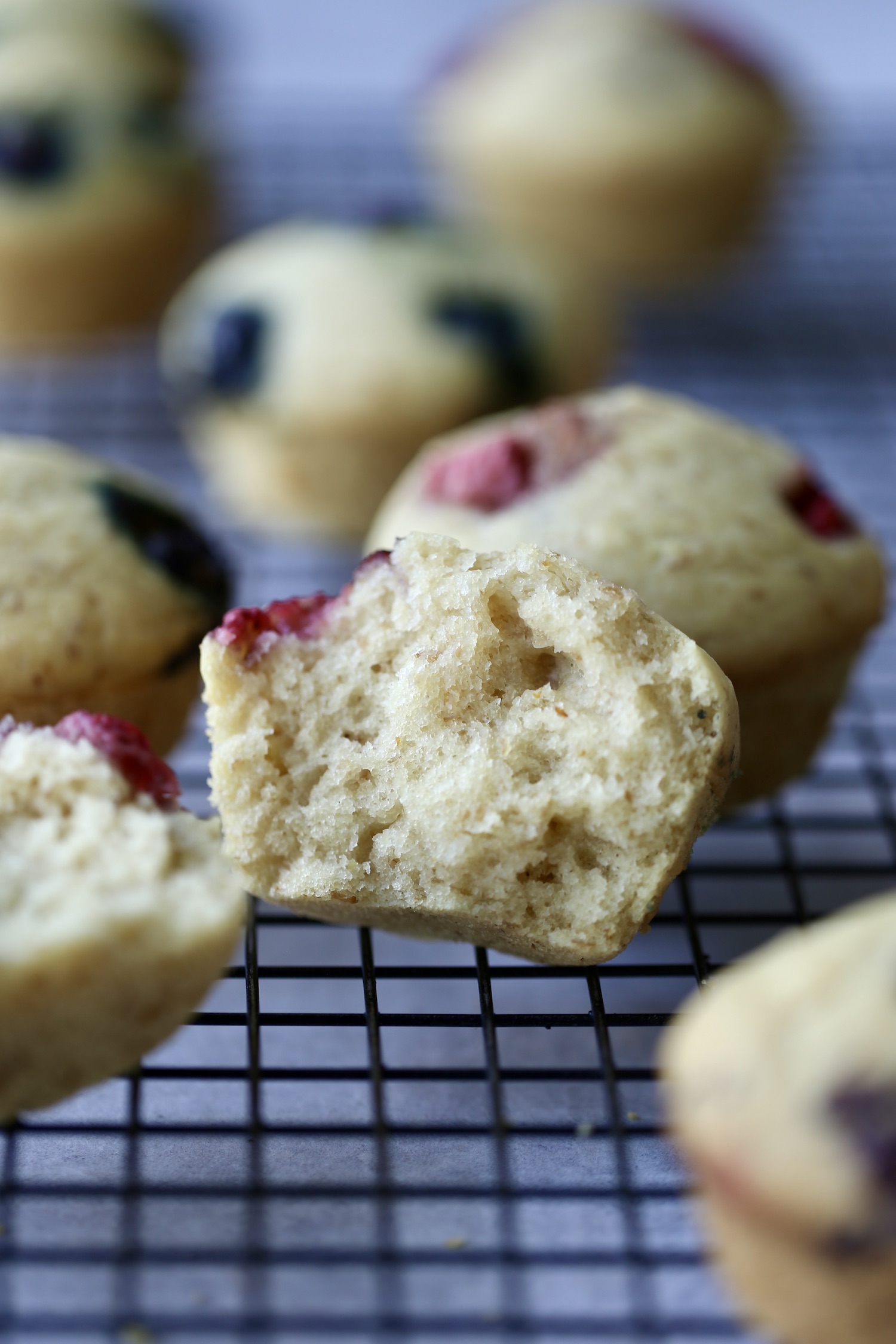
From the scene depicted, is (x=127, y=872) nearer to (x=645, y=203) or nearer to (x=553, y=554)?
(x=553, y=554)

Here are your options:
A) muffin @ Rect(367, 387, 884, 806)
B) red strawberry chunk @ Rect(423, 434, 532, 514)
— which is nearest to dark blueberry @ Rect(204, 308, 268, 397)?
muffin @ Rect(367, 387, 884, 806)

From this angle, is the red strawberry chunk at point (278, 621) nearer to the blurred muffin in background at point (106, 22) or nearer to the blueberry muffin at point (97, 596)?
the blueberry muffin at point (97, 596)

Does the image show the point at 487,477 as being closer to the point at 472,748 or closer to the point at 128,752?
the point at 472,748

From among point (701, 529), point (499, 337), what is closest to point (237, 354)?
point (499, 337)

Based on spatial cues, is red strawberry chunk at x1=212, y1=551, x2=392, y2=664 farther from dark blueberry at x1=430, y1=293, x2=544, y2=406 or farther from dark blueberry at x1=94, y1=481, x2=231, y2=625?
dark blueberry at x1=430, y1=293, x2=544, y2=406

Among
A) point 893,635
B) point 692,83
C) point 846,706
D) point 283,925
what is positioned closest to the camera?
point 283,925

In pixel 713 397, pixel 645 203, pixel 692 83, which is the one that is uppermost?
pixel 692 83

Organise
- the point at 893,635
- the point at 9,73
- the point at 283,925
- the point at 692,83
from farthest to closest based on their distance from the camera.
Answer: the point at 692,83 → the point at 9,73 → the point at 893,635 → the point at 283,925

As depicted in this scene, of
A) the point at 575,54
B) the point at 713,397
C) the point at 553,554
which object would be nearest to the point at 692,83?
the point at 575,54
